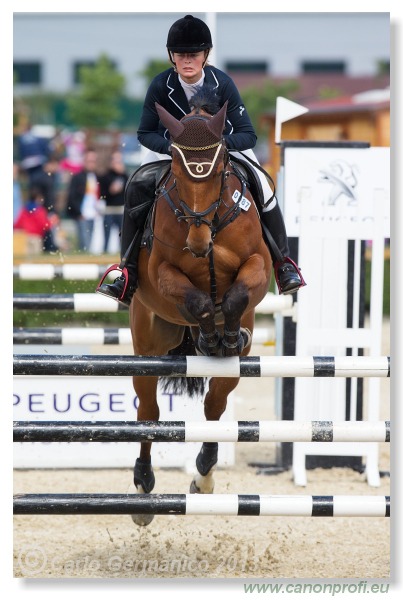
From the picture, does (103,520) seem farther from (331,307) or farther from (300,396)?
(331,307)

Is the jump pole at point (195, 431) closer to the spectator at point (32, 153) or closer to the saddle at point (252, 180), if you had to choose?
the saddle at point (252, 180)

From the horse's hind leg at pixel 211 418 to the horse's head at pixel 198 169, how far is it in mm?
1189

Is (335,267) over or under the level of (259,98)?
under

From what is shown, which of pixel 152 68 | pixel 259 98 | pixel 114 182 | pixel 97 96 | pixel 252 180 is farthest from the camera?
pixel 97 96

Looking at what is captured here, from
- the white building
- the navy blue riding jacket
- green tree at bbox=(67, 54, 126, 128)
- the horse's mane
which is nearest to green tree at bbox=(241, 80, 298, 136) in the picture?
the white building

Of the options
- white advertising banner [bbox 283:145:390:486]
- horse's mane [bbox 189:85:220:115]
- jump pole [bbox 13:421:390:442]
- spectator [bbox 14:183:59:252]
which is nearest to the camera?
jump pole [bbox 13:421:390:442]

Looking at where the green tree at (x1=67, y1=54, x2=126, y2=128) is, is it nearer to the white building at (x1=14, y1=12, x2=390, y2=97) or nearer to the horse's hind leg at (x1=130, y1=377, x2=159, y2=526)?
the white building at (x1=14, y1=12, x2=390, y2=97)

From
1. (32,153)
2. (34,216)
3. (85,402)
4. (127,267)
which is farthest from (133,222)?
(32,153)

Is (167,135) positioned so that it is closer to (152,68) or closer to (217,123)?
(217,123)

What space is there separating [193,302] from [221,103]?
0.87 meters

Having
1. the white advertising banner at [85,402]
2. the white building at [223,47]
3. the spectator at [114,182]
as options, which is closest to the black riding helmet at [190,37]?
the white advertising banner at [85,402]

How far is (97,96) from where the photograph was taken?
2222 centimetres

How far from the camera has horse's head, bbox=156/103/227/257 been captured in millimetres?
3422
